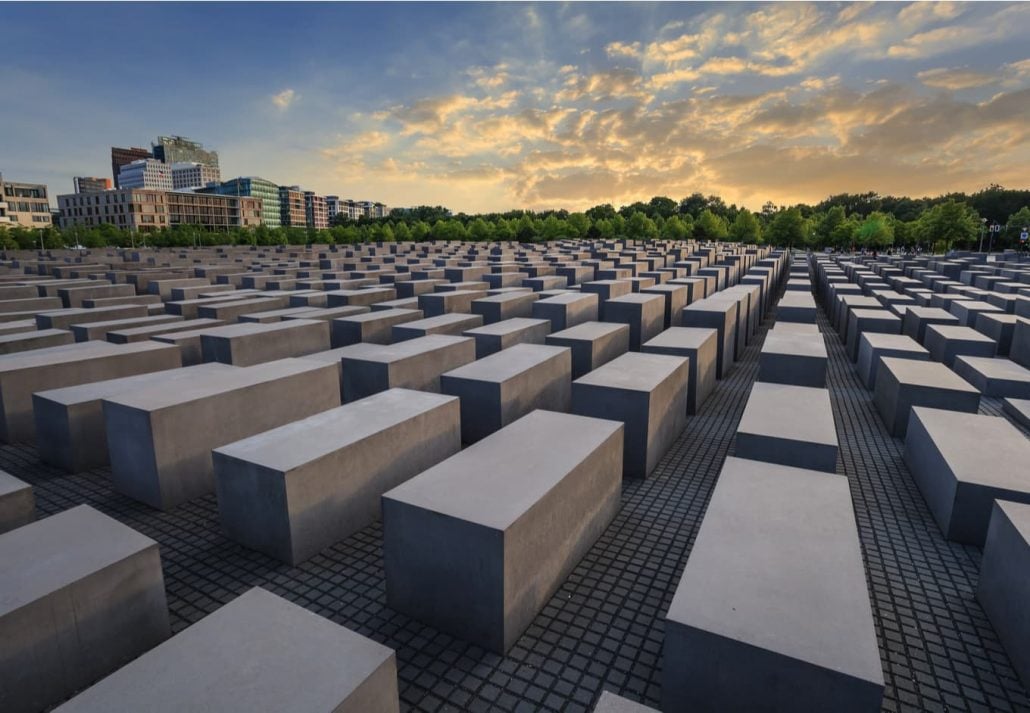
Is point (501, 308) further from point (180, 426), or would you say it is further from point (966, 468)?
point (966, 468)

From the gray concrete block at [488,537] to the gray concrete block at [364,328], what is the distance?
907 centimetres

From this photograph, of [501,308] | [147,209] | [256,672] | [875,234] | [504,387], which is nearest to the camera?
[256,672]

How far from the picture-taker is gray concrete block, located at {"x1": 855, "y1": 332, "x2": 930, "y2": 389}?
1260 centimetres

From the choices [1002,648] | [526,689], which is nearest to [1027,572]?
[1002,648]

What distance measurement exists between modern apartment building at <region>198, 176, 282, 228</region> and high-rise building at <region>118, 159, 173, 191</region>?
107 ft

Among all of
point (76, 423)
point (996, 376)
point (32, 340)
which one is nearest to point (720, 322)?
point (996, 376)

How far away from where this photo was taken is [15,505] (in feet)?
20.0

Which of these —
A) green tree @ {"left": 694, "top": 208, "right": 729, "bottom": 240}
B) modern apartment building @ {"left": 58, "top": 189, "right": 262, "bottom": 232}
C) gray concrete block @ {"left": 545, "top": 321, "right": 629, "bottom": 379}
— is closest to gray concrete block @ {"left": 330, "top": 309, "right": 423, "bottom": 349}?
gray concrete block @ {"left": 545, "top": 321, "right": 629, "bottom": 379}

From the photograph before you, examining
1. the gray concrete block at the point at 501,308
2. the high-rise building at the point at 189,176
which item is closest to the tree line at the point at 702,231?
the gray concrete block at the point at 501,308

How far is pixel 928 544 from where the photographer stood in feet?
22.4

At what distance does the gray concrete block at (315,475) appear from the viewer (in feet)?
20.7

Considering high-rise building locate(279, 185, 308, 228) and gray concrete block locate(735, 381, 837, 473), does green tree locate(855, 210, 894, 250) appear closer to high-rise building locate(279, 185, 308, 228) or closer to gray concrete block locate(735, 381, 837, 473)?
gray concrete block locate(735, 381, 837, 473)

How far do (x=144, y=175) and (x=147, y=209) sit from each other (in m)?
78.1

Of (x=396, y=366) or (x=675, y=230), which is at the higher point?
(x=675, y=230)
